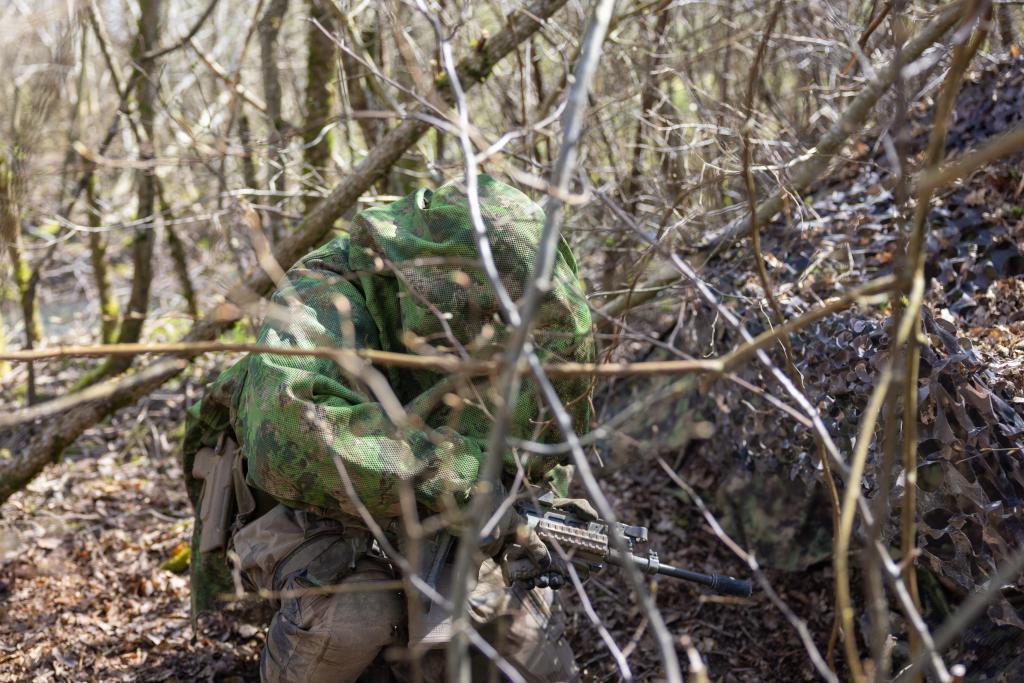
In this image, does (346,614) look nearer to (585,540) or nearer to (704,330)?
(585,540)

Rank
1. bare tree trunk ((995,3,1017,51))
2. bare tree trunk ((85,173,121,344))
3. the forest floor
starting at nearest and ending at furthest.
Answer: the forest floor < bare tree trunk ((995,3,1017,51)) < bare tree trunk ((85,173,121,344))

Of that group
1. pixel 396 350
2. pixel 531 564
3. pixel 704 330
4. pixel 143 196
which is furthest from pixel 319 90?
pixel 531 564

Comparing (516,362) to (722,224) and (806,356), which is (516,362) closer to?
(806,356)

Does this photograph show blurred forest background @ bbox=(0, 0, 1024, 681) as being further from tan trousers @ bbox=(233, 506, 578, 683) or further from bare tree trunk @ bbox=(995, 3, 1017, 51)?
tan trousers @ bbox=(233, 506, 578, 683)

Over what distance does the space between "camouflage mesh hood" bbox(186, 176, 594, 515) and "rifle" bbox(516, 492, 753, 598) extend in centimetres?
18

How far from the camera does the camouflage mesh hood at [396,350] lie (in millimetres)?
2961

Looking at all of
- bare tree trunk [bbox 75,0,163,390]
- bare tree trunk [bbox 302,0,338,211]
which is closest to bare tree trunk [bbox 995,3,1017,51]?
bare tree trunk [bbox 302,0,338,211]

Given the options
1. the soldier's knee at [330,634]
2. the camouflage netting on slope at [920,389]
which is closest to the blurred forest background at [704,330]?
the camouflage netting on slope at [920,389]

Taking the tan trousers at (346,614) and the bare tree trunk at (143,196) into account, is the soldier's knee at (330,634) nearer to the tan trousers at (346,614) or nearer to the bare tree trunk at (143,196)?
the tan trousers at (346,614)

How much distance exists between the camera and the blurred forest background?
3039mm

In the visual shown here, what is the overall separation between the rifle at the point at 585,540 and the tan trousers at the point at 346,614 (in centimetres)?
19

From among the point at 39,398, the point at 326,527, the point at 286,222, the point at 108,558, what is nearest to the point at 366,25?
the point at 286,222

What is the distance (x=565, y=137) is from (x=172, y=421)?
188 inches

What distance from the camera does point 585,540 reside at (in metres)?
3.17
